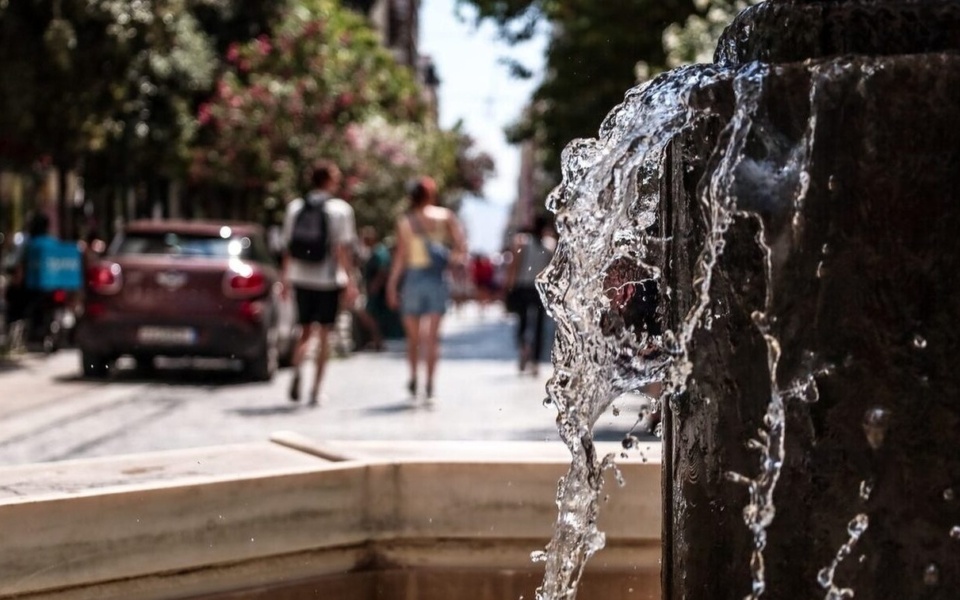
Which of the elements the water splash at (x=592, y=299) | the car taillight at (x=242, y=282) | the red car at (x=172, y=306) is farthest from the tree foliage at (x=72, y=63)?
the water splash at (x=592, y=299)

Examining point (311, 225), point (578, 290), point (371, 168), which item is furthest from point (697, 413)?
point (371, 168)

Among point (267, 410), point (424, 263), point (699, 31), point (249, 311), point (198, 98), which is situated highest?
point (198, 98)

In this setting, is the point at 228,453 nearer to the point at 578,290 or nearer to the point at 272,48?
the point at 578,290

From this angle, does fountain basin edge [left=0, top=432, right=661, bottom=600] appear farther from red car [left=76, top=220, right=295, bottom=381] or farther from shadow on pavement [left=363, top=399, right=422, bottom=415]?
red car [left=76, top=220, right=295, bottom=381]

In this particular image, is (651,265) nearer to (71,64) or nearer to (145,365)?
(145,365)

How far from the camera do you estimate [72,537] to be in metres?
3.69

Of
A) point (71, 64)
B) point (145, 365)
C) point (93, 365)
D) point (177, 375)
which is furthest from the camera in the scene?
point (71, 64)

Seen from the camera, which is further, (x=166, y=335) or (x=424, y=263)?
(x=166, y=335)

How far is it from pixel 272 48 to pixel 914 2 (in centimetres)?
2862

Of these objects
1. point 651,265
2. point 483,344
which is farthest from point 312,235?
point 483,344

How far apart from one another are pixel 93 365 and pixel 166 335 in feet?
2.95

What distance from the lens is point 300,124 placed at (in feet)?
96.7

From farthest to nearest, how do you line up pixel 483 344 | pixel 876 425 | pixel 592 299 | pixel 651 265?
pixel 483 344
pixel 592 299
pixel 651 265
pixel 876 425

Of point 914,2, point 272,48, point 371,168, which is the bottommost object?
point 914,2
